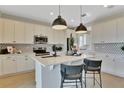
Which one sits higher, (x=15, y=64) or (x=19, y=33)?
(x=19, y=33)

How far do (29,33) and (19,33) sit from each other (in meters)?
0.53

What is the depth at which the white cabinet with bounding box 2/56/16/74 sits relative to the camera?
4.90 m

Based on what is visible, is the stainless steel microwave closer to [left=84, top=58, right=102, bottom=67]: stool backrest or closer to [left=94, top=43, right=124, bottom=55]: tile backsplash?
[left=94, top=43, right=124, bottom=55]: tile backsplash

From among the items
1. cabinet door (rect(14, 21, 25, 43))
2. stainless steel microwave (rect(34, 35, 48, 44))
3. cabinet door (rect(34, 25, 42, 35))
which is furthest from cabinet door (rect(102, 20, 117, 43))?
cabinet door (rect(14, 21, 25, 43))

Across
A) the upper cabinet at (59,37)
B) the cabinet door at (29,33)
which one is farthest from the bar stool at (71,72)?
the upper cabinet at (59,37)

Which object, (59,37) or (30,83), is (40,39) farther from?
(30,83)

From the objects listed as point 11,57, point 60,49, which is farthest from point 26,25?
point 60,49

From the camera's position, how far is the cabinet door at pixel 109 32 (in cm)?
515

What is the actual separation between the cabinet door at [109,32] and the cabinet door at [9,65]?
13.5 feet

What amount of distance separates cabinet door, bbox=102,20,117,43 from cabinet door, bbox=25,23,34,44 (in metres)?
3.40

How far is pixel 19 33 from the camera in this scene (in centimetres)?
555

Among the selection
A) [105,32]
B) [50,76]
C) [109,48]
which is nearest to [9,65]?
[50,76]
